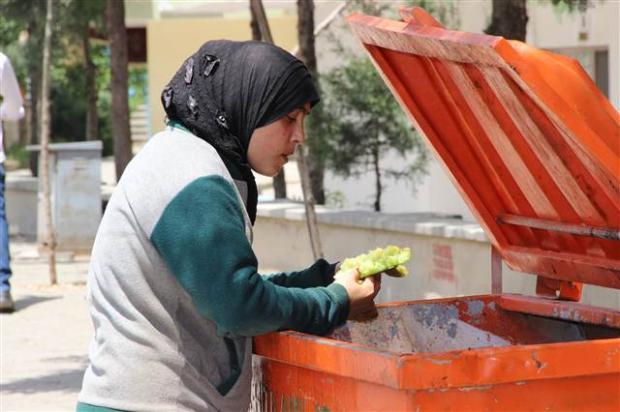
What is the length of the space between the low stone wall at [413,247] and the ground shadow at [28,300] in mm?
1833

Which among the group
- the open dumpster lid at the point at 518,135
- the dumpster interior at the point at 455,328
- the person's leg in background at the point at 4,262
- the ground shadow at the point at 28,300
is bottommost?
the ground shadow at the point at 28,300

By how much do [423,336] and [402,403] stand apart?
1131mm

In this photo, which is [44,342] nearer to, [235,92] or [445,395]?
[235,92]

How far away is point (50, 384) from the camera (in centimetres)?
748

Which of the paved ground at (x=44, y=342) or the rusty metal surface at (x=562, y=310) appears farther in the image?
the paved ground at (x=44, y=342)

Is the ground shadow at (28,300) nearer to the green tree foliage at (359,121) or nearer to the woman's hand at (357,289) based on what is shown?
the green tree foliage at (359,121)

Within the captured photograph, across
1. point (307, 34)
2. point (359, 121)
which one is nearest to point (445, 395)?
point (307, 34)

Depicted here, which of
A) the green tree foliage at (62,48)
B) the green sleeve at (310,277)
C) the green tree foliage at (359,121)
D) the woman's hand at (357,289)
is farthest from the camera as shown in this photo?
the green tree foliage at (62,48)

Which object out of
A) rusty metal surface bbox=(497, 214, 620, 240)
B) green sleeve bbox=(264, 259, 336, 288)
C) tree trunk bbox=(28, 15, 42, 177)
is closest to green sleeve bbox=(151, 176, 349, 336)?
green sleeve bbox=(264, 259, 336, 288)

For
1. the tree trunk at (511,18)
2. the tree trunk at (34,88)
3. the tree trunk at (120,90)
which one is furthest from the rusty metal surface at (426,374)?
the tree trunk at (34,88)

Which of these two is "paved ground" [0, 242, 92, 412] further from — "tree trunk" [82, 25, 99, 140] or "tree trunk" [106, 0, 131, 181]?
"tree trunk" [82, 25, 99, 140]

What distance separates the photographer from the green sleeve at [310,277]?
334 cm

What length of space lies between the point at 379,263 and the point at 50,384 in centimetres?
473

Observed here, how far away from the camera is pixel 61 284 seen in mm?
11688
